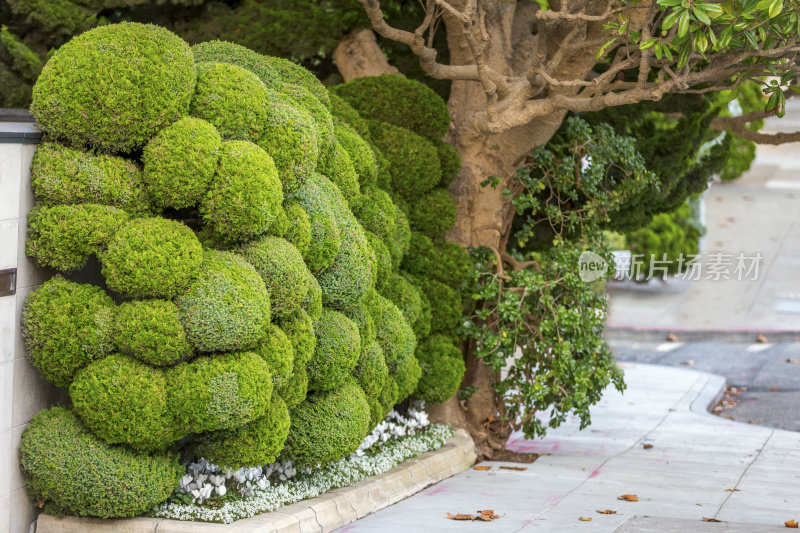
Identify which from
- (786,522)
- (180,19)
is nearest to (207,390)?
(786,522)

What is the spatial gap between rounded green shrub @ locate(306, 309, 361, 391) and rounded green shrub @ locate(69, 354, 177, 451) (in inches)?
47.6

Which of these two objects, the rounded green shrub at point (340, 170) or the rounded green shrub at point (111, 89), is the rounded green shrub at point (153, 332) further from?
the rounded green shrub at point (340, 170)

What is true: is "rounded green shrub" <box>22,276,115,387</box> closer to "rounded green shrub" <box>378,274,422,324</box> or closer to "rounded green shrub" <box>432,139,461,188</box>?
"rounded green shrub" <box>378,274,422,324</box>

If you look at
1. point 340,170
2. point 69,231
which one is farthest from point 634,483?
point 69,231

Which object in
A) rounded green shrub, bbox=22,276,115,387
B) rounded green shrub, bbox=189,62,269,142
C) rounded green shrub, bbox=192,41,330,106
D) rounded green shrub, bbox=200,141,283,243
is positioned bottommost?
rounded green shrub, bbox=22,276,115,387

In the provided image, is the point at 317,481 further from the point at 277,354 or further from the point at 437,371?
the point at 437,371

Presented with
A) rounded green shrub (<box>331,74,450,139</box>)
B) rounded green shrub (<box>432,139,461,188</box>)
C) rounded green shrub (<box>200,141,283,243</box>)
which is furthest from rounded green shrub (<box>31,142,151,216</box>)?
rounded green shrub (<box>432,139,461,188</box>)

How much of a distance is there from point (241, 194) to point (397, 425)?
3.25 meters

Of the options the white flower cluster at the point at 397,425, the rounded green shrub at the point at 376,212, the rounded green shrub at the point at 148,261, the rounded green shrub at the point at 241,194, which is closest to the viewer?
the rounded green shrub at the point at 148,261

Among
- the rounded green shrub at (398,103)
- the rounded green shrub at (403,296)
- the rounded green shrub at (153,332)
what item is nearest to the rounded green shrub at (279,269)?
the rounded green shrub at (153,332)

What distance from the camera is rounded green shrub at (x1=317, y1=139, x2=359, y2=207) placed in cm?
693

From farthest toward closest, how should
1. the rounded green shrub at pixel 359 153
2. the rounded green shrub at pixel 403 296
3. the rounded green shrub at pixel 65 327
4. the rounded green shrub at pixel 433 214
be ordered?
the rounded green shrub at pixel 433 214 → the rounded green shrub at pixel 403 296 → the rounded green shrub at pixel 359 153 → the rounded green shrub at pixel 65 327

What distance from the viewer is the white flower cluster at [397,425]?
765 cm

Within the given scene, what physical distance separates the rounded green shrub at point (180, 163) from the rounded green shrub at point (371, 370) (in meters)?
1.93
